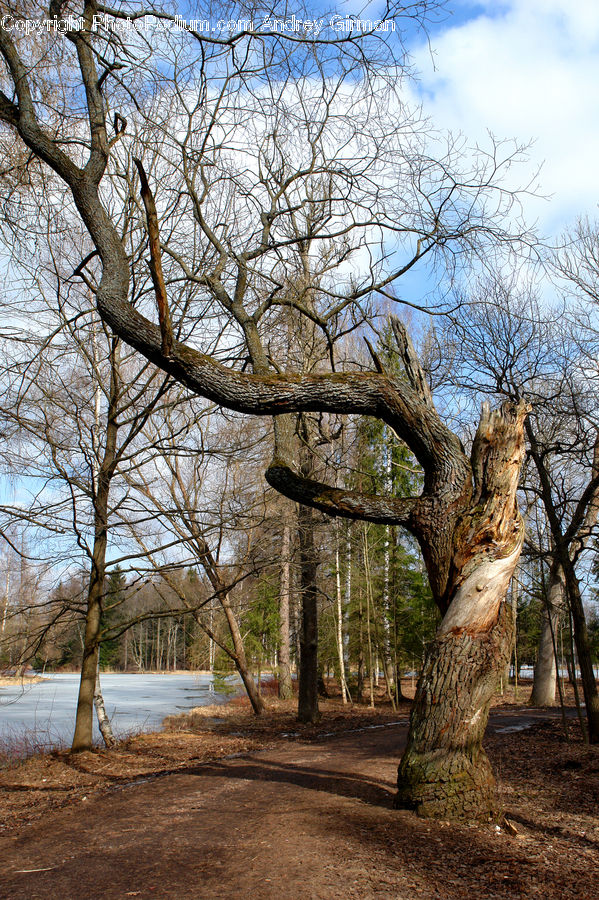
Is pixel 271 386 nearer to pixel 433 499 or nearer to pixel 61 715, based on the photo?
pixel 433 499

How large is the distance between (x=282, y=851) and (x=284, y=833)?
358mm

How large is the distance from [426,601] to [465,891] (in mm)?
15629

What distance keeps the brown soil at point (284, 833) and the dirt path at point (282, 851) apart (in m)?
0.01

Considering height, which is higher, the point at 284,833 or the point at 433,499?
the point at 433,499

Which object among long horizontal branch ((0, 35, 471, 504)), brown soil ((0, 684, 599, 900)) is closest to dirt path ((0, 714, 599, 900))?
brown soil ((0, 684, 599, 900))

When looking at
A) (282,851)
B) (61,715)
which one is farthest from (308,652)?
(282,851)

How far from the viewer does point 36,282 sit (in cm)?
800

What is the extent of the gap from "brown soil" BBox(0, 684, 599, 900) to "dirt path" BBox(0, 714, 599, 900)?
1cm

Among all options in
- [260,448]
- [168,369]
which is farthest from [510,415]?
[260,448]

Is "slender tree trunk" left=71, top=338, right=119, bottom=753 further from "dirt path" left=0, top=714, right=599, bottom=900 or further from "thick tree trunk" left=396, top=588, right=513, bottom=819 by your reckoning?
"thick tree trunk" left=396, top=588, right=513, bottom=819

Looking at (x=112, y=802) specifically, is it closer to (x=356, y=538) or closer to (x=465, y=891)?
(x=465, y=891)

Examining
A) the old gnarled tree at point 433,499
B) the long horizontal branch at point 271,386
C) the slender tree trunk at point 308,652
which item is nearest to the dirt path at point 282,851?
the old gnarled tree at point 433,499

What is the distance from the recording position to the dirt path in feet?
10.7

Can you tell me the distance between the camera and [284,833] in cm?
410
